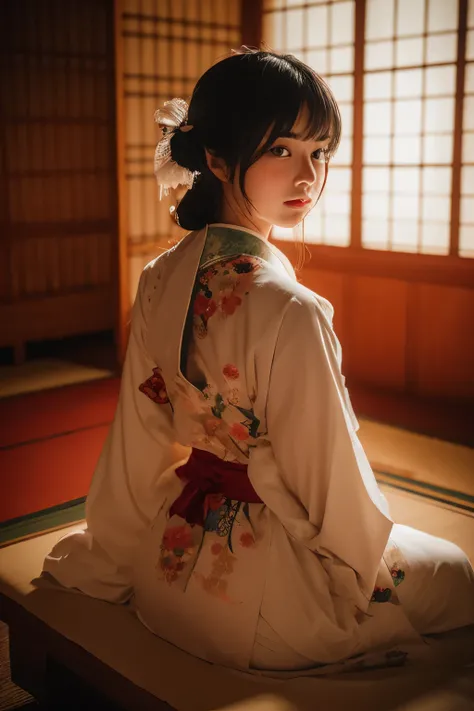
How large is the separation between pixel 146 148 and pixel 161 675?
157 inches

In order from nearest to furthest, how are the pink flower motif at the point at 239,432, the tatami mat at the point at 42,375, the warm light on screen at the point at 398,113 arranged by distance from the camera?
the pink flower motif at the point at 239,432 → the warm light on screen at the point at 398,113 → the tatami mat at the point at 42,375

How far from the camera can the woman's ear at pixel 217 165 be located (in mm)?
1735

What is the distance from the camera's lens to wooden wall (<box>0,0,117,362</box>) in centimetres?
548

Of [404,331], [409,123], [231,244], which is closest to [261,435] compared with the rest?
[231,244]

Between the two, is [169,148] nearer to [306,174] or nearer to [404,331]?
[306,174]

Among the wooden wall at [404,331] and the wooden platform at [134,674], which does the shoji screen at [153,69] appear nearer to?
the wooden wall at [404,331]

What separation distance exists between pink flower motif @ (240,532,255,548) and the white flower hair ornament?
2.54 ft

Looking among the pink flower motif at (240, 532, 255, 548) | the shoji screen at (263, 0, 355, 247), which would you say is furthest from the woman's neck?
the shoji screen at (263, 0, 355, 247)

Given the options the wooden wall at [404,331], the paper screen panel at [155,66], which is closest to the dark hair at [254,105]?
the wooden wall at [404,331]

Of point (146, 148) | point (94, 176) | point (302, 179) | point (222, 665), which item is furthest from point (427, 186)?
point (222, 665)

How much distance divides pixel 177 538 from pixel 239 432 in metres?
0.29

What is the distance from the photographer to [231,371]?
5.42 ft

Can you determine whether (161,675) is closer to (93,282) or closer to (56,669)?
(56,669)

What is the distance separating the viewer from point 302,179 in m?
1.71
